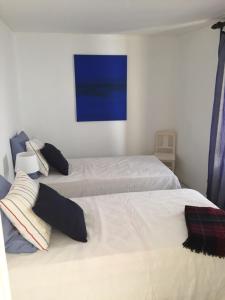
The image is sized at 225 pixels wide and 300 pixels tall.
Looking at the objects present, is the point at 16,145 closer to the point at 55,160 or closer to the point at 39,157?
the point at 39,157

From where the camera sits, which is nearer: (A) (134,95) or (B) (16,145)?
(B) (16,145)

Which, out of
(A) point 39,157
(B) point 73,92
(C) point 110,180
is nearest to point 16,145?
(A) point 39,157

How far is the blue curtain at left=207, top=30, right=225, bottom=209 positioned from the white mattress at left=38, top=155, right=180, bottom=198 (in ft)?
1.52

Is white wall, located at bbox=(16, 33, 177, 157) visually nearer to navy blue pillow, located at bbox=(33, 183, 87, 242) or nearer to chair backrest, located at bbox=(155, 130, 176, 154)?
chair backrest, located at bbox=(155, 130, 176, 154)

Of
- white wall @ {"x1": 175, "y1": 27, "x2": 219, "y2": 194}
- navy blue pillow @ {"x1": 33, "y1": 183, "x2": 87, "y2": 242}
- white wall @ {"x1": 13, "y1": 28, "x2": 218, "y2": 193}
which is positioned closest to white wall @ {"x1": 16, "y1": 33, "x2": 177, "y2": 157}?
white wall @ {"x1": 13, "y1": 28, "x2": 218, "y2": 193}

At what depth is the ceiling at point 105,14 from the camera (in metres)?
2.32

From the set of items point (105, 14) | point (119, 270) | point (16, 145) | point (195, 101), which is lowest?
point (119, 270)

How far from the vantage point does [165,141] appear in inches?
165

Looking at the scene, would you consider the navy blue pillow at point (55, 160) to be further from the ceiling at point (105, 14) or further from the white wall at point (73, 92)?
the ceiling at point (105, 14)

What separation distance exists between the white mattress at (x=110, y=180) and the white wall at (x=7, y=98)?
1.51 ft

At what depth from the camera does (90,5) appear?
238 centimetres

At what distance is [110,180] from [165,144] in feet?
5.57

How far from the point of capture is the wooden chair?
4.12m

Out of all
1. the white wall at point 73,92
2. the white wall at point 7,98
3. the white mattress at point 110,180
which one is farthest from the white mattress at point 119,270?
the white wall at point 73,92
